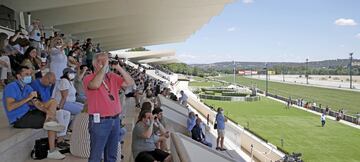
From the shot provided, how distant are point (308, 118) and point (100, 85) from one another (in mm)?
31323

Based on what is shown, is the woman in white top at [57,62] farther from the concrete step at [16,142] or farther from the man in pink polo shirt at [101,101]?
the man in pink polo shirt at [101,101]

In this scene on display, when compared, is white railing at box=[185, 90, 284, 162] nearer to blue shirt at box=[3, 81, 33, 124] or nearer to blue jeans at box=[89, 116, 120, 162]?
blue shirt at box=[3, 81, 33, 124]

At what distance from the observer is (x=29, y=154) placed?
532 centimetres

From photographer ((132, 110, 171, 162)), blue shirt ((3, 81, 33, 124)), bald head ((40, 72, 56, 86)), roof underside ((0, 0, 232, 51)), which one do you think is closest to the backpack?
blue shirt ((3, 81, 33, 124))

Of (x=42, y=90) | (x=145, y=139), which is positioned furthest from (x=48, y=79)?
(x=145, y=139)

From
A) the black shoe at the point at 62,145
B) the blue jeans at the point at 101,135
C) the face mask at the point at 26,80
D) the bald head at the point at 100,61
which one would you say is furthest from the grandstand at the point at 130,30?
the bald head at the point at 100,61

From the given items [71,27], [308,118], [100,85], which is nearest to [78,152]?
[100,85]

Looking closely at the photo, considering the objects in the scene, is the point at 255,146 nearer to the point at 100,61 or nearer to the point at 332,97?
the point at 100,61

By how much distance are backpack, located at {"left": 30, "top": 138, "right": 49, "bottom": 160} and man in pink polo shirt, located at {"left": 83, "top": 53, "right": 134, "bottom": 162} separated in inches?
57.5

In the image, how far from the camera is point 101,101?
4.00m

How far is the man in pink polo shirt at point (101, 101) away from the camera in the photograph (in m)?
3.90

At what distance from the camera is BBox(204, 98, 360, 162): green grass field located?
18.6m

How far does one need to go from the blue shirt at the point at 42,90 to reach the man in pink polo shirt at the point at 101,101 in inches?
90.9

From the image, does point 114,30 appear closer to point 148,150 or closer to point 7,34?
point 7,34
